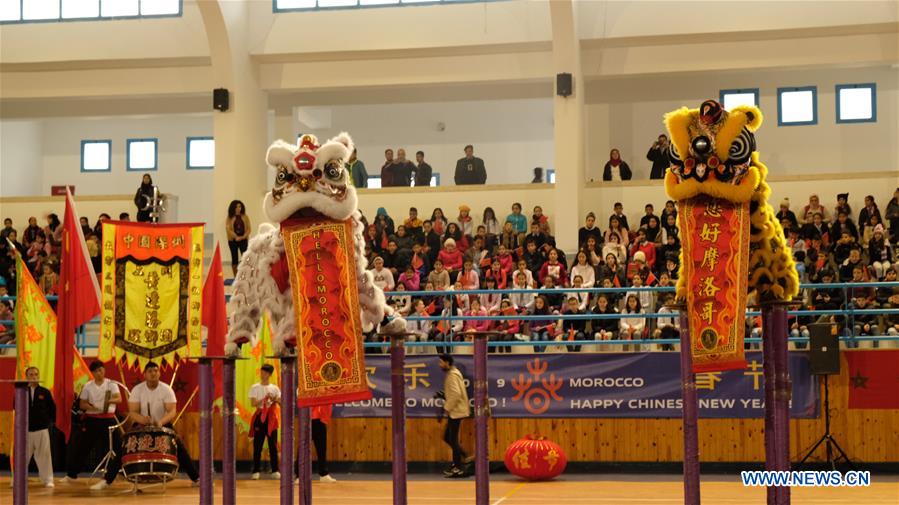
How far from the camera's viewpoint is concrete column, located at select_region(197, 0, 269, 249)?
21562mm

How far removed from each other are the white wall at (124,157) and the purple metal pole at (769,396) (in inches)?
882

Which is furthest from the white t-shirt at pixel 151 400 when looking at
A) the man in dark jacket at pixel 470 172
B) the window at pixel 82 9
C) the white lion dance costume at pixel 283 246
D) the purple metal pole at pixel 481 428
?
the window at pixel 82 9

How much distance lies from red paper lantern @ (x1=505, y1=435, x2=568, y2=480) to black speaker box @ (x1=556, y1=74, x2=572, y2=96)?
8.57 meters

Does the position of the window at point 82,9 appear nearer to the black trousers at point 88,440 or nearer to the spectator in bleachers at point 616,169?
the spectator in bleachers at point 616,169

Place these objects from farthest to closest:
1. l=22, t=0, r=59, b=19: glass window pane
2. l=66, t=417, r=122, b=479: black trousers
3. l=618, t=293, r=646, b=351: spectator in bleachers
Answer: l=22, t=0, r=59, b=19: glass window pane, l=618, t=293, r=646, b=351: spectator in bleachers, l=66, t=417, r=122, b=479: black trousers

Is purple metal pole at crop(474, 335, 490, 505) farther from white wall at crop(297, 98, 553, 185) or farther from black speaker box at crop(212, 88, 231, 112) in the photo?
white wall at crop(297, 98, 553, 185)

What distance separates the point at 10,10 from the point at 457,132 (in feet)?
34.1

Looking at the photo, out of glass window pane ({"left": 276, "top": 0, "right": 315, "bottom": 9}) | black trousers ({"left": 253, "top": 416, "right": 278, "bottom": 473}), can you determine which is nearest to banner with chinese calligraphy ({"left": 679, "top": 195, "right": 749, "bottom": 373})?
black trousers ({"left": 253, "top": 416, "right": 278, "bottom": 473})

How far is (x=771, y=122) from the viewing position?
23.7m

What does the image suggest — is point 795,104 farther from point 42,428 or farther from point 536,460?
point 42,428

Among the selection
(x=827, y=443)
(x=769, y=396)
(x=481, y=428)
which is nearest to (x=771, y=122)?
(x=827, y=443)

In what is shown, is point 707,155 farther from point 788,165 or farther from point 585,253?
point 788,165

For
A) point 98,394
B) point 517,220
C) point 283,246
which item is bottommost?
point 98,394

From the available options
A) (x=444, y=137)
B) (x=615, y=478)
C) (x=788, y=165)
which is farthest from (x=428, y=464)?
(x=444, y=137)
